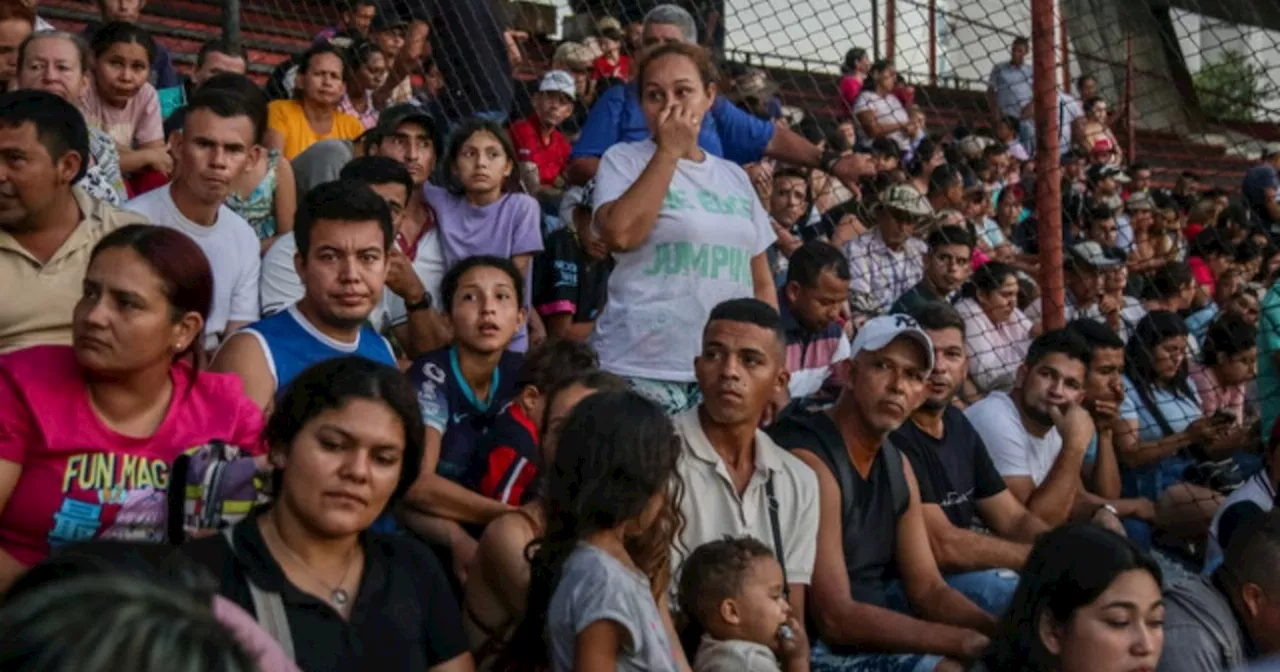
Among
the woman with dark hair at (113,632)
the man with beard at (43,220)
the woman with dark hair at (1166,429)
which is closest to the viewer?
the woman with dark hair at (113,632)

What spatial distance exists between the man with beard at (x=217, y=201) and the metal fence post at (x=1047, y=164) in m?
2.65

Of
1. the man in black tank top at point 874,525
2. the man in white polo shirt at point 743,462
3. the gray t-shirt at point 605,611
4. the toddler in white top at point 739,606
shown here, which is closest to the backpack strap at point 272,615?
the gray t-shirt at point 605,611

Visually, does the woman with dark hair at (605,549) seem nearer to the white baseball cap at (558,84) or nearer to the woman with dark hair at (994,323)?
the woman with dark hair at (994,323)

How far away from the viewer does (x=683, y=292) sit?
15.3 ft

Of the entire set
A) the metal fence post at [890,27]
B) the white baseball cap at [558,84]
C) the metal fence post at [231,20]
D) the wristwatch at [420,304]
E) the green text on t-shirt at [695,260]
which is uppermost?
the metal fence post at [890,27]

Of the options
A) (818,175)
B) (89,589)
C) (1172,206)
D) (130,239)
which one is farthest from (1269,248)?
(89,589)

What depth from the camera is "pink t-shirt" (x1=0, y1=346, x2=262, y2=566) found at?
3.00 meters

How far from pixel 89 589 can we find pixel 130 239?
2.06m

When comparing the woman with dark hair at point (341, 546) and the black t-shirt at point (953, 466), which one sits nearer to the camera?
the woman with dark hair at point (341, 546)

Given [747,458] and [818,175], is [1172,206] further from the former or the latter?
[747,458]

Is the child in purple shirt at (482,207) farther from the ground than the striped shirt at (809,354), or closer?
farther from the ground

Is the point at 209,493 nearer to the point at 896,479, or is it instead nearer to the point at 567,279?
the point at 896,479

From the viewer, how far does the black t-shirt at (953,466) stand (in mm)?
4891

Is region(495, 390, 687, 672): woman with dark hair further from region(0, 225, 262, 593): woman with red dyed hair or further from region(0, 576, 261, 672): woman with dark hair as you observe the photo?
region(0, 576, 261, 672): woman with dark hair
